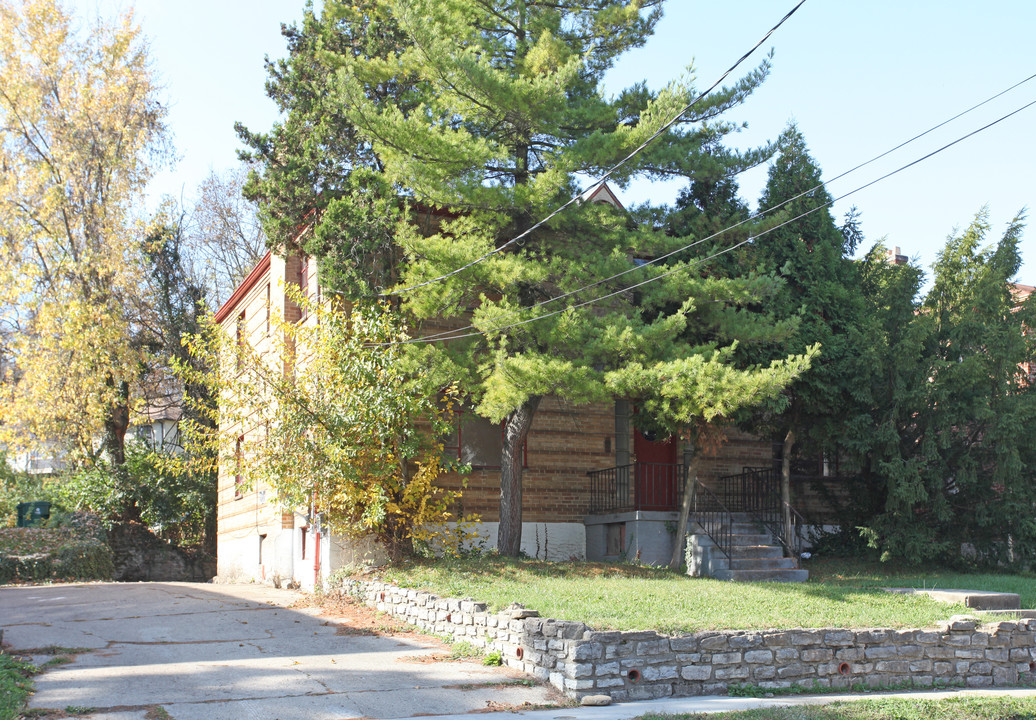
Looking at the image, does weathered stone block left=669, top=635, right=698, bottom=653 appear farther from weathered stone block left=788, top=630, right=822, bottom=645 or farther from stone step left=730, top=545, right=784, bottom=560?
stone step left=730, top=545, right=784, bottom=560

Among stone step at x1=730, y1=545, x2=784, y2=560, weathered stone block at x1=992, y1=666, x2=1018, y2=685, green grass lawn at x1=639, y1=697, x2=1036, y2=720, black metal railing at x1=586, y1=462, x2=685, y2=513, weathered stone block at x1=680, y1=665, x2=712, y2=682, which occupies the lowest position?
weathered stone block at x1=992, y1=666, x2=1018, y2=685

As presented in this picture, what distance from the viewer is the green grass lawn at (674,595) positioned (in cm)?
1021

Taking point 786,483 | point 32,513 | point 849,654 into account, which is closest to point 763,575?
point 786,483

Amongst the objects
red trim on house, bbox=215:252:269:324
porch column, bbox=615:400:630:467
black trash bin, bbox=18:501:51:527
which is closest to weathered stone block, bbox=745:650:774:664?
porch column, bbox=615:400:630:467

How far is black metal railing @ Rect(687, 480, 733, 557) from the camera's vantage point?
1645 cm

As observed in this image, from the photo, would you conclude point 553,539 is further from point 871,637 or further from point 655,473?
point 871,637

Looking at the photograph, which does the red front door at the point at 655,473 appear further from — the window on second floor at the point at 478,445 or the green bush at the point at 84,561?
the green bush at the point at 84,561

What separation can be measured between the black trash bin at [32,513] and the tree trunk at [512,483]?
18227mm

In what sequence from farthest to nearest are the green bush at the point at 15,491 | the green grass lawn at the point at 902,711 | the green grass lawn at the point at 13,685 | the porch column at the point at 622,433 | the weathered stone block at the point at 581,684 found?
the green bush at the point at 15,491 < the porch column at the point at 622,433 < the weathered stone block at the point at 581,684 < the green grass lawn at the point at 902,711 < the green grass lawn at the point at 13,685

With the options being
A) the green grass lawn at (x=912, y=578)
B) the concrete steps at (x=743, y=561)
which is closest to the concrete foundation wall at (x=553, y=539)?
the concrete steps at (x=743, y=561)

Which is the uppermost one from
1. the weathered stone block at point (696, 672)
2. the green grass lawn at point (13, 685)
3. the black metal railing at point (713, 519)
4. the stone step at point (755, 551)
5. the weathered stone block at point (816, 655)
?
the black metal railing at point (713, 519)

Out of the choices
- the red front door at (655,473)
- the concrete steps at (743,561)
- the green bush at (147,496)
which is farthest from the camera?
the green bush at (147,496)

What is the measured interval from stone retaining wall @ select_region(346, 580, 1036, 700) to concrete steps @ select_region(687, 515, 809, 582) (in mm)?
5354

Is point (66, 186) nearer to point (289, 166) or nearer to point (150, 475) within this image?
point (150, 475)
